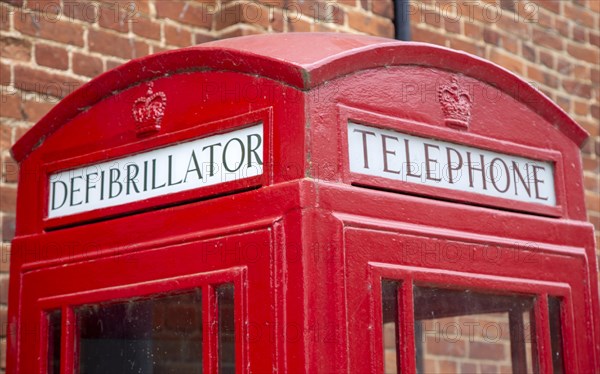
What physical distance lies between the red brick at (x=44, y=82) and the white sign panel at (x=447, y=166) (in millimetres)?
1244

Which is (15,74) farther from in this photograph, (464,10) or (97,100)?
(464,10)

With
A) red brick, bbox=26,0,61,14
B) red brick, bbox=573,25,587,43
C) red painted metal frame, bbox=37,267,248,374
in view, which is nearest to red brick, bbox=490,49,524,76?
red brick, bbox=573,25,587,43

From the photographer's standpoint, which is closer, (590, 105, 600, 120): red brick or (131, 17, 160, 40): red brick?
(131, 17, 160, 40): red brick

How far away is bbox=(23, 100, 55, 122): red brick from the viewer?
2.53m

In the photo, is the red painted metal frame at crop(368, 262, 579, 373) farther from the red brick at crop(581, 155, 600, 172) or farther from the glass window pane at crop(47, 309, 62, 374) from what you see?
the red brick at crop(581, 155, 600, 172)

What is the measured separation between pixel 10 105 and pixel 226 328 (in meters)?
1.20

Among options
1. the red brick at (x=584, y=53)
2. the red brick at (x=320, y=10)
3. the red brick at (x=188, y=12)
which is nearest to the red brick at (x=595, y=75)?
the red brick at (x=584, y=53)

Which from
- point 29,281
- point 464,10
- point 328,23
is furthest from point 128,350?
point 464,10

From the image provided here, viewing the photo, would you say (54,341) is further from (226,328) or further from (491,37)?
(491,37)

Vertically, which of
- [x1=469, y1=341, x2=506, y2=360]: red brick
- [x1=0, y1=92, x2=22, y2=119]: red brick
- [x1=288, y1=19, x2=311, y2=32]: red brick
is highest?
[x1=288, y1=19, x2=311, y2=32]: red brick

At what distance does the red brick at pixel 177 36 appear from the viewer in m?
2.84

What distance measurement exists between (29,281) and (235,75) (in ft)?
1.95

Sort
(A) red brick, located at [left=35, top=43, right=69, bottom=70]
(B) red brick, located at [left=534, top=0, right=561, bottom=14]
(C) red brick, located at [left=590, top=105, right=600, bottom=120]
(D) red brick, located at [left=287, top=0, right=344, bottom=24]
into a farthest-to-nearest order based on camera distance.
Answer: (C) red brick, located at [left=590, top=105, right=600, bottom=120]
(B) red brick, located at [left=534, top=0, right=561, bottom=14]
(D) red brick, located at [left=287, top=0, right=344, bottom=24]
(A) red brick, located at [left=35, top=43, right=69, bottom=70]

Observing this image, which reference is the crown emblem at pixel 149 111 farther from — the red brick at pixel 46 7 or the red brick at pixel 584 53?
the red brick at pixel 584 53
